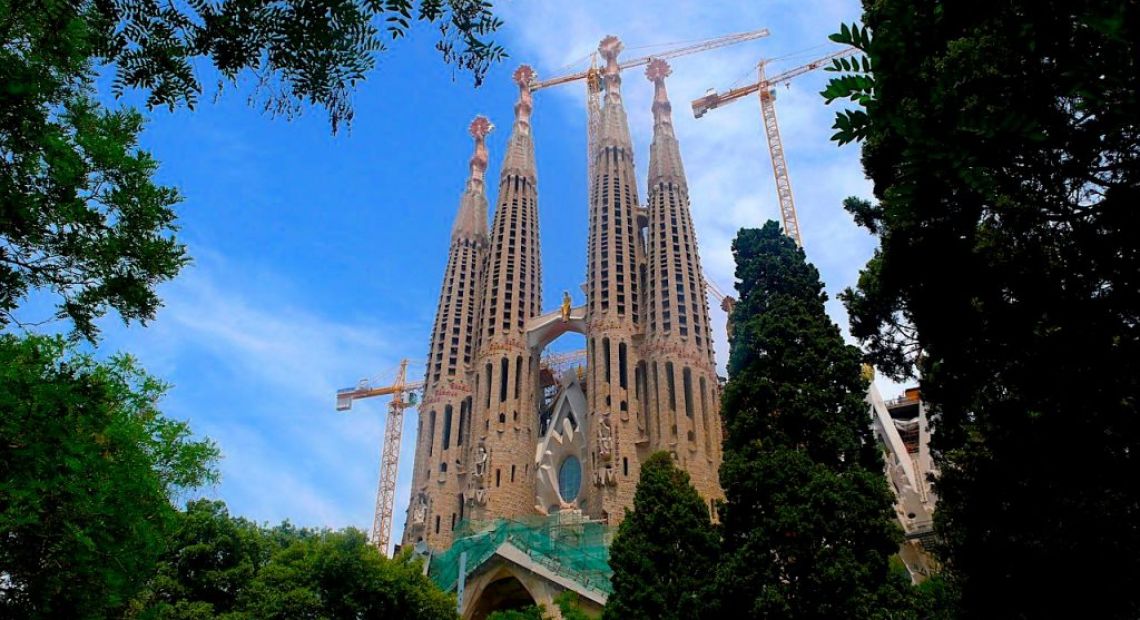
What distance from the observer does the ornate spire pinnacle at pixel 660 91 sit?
2074 inches

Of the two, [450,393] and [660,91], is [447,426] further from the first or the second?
[660,91]

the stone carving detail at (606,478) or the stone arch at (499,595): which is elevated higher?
the stone carving detail at (606,478)

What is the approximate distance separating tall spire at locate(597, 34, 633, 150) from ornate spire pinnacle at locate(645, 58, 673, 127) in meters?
2.00

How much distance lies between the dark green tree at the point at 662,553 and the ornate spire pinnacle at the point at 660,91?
36.1m

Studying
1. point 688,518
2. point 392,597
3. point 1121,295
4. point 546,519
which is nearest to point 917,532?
point 546,519

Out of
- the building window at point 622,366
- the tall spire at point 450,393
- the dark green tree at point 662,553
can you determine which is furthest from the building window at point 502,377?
the dark green tree at point 662,553

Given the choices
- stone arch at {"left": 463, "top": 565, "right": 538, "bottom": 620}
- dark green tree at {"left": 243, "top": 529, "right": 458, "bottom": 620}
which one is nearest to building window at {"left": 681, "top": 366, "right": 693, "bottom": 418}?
stone arch at {"left": 463, "top": 565, "right": 538, "bottom": 620}

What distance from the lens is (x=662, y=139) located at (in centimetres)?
5134

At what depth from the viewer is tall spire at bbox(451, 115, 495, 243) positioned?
175 feet

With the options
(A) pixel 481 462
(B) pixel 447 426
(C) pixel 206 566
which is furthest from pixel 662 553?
(B) pixel 447 426

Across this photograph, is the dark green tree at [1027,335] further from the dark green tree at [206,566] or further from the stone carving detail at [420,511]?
the stone carving detail at [420,511]

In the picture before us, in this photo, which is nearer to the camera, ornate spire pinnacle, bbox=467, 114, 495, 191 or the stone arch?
the stone arch

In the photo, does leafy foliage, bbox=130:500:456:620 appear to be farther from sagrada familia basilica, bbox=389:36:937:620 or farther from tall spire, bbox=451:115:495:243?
tall spire, bbox=451:115:495:243

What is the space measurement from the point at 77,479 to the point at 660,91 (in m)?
48.1
